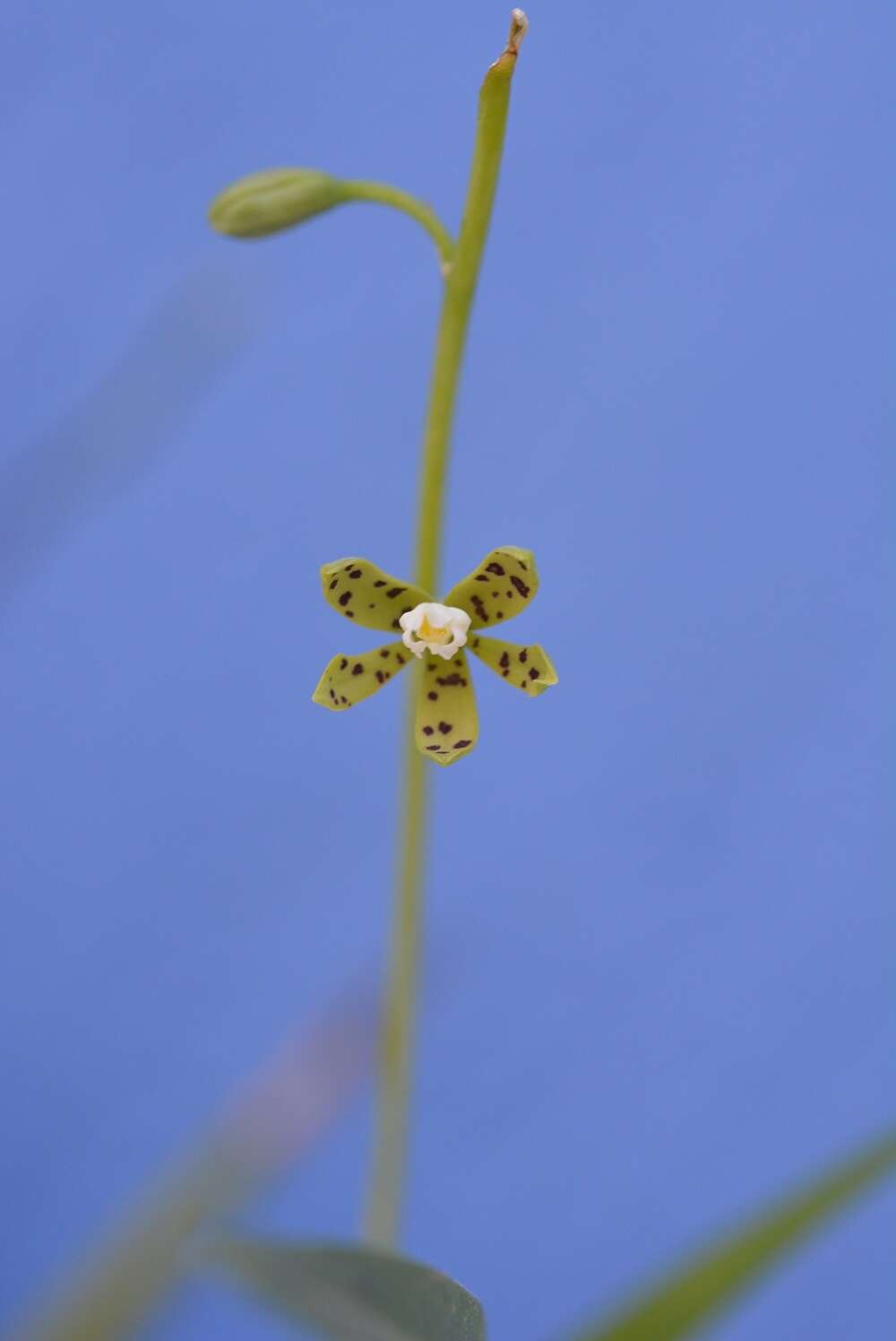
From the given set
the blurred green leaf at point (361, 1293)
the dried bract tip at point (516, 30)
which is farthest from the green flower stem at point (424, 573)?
the blurred green leaf at point (361, 1293)

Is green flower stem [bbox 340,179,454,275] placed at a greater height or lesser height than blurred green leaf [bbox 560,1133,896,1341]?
greater

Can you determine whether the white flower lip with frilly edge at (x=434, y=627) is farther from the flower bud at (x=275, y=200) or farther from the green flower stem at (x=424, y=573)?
the flower bud at (x=275, y=200)

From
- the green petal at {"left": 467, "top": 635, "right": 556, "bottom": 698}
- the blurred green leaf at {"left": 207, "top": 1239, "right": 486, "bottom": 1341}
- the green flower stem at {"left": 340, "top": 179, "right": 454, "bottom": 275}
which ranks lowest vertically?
the blurred green leaf at {"left": 207, "top": 1239, "right": 486, "bottom": 1341}

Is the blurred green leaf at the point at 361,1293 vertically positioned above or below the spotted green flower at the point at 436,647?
below

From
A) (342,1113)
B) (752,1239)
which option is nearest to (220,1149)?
(342,1113)

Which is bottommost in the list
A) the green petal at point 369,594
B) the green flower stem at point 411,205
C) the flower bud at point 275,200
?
the green petal at point 369,594

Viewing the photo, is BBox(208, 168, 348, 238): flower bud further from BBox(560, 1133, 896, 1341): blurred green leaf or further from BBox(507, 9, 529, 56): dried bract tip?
BBox(560, 1133, 896, 1341): blurred green leaf

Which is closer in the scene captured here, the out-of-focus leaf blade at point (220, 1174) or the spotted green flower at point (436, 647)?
the spotted green flower at point (436, 647)

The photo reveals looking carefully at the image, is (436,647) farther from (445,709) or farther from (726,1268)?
(726,1268)

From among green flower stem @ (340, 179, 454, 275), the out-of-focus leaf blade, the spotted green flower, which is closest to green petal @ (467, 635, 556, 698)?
the spotted green flower
